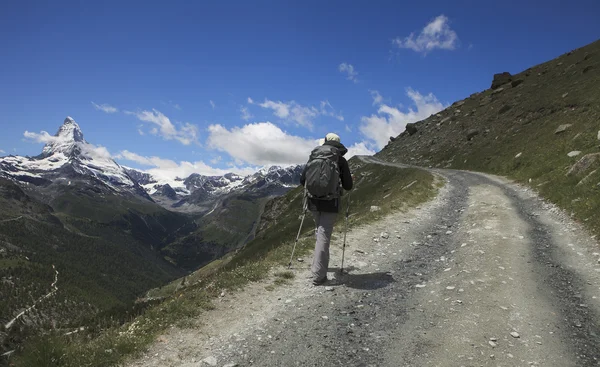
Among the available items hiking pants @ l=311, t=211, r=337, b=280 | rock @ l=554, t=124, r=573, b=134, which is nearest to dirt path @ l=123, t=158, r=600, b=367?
hiking pants @ l=311, t=211, r=337, b=280

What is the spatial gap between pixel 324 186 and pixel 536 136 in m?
48.8

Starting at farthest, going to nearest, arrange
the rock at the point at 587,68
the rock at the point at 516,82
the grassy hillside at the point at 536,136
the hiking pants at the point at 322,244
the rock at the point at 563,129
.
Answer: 1. the rock at the point at 516,82
2. the rock at the point at 587,68
3. the rock at the point at 563,129
4. the grassy hillside at the point at 536,136
5. the hiking pants at the point at 322,244

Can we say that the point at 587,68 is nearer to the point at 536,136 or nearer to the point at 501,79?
the point at 501,79

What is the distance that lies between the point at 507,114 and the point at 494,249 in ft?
230

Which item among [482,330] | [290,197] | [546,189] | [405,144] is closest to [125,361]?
[482,330]

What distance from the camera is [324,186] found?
34.9 feet

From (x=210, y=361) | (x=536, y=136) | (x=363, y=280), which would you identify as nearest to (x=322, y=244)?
(x=363, y=280)

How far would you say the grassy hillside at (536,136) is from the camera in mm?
24156

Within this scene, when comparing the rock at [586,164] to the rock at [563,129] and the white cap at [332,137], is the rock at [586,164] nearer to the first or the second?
the rock at [563,129]

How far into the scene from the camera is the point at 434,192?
1298 inches

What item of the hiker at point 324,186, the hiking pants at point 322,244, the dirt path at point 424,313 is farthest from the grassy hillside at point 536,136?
the hiking pants at point 322,244

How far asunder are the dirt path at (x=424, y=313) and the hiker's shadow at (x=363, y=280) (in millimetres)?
35

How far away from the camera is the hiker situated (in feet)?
35.3

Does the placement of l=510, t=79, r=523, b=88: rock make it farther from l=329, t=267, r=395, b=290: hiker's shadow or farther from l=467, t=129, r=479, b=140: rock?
l=329, t=267, r=395, b=290: hiker's shadow
